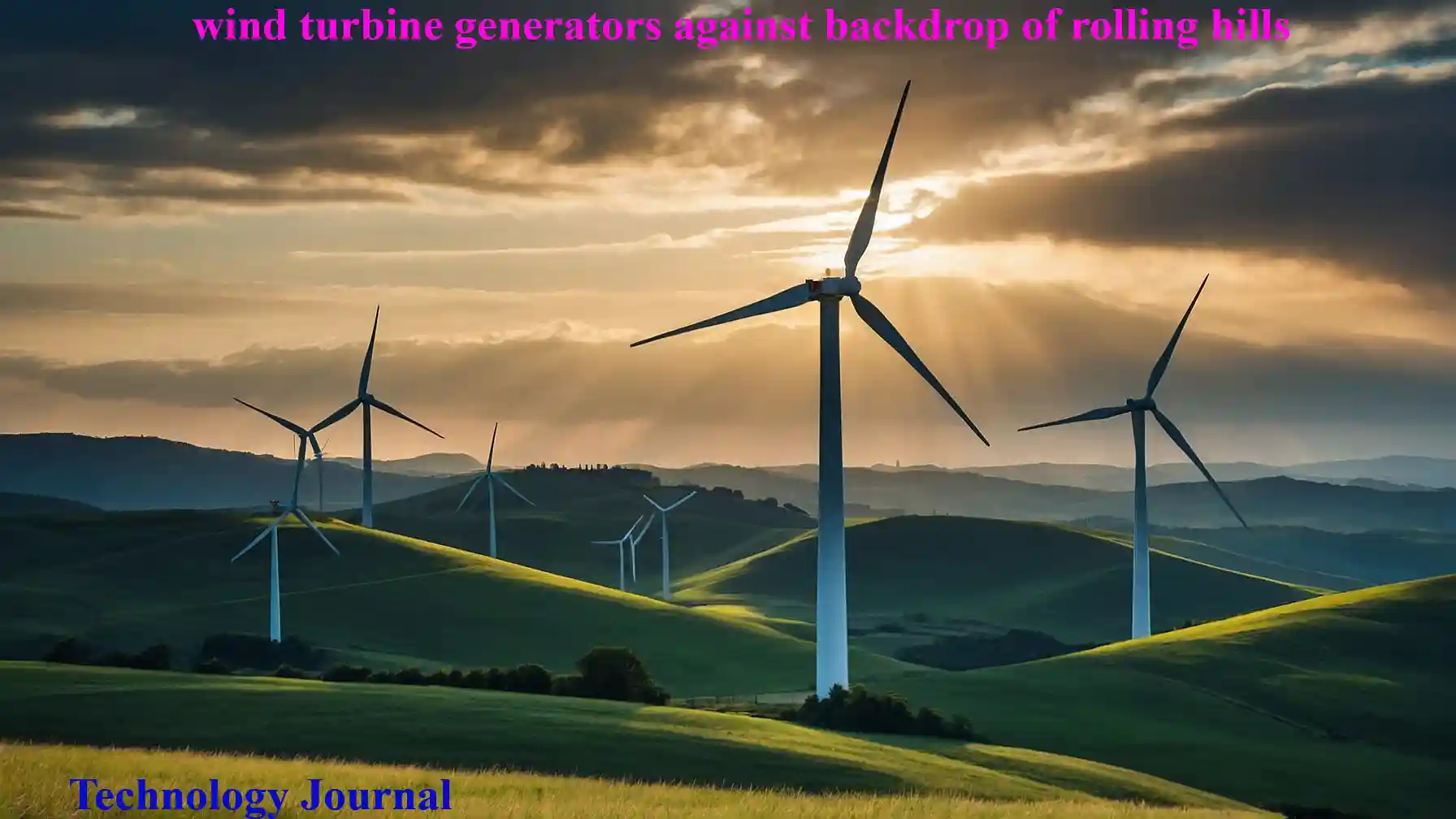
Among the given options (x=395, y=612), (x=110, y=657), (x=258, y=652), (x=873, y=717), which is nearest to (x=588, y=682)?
(x=873, y=717)

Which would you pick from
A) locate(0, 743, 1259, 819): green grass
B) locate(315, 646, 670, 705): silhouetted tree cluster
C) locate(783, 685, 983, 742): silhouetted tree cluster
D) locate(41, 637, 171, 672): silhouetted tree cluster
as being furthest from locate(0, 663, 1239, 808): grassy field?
locate(41, 637, 171, 672): silhouetted tree cluster

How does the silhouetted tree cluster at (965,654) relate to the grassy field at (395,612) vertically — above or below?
below

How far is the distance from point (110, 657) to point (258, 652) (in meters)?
23.7

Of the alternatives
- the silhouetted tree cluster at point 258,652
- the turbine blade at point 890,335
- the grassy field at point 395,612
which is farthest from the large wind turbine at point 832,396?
the silhouetted tree cluster at point 258,652

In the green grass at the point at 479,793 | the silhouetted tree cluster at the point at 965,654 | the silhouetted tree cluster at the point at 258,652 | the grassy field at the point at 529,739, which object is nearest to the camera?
the green grass at the point at 479,793


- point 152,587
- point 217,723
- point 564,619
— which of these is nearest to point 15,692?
point 217,723

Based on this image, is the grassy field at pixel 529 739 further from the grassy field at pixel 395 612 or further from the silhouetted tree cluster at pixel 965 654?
the silhouetted tree cluster at pixel 965 654

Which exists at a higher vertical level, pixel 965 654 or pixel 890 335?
pixel 890 335

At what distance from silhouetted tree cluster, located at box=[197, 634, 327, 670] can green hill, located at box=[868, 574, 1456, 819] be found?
1862 inches

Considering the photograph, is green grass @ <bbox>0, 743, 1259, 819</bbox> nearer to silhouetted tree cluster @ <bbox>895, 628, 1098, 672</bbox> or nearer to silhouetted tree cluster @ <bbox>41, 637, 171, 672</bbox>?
silhouetted tree cluster @ <bbox>41, 637, 171, 672</bbox>

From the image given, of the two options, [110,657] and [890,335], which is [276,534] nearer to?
[110,657]

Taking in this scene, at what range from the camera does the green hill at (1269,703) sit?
8312cm

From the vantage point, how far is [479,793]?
36.4m

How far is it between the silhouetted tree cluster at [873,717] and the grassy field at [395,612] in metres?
42.2
